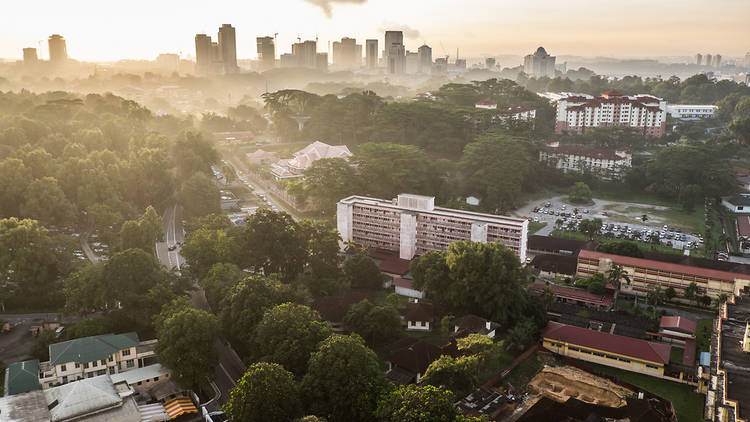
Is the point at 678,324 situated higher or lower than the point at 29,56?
lower

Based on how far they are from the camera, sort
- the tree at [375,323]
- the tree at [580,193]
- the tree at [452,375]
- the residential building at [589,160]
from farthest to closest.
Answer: the residential building at [589,160]
the tree at [580,193]
the tree at [375,323]
the tree at [452,375]

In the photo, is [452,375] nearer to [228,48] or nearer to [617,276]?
[617,276]

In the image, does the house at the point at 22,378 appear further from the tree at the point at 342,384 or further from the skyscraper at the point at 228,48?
the skyscraper at the point at 228,48

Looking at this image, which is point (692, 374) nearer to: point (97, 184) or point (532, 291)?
point (532, 291)

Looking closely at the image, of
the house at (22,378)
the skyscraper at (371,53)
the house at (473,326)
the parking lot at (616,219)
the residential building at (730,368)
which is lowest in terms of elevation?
the parking lot at (616,219)

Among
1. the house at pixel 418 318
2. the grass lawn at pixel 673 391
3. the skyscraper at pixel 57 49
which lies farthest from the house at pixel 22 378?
the skyscraper at pixel 57 49

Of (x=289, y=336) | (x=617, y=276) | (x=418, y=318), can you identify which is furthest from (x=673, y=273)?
(x=289, y=336)

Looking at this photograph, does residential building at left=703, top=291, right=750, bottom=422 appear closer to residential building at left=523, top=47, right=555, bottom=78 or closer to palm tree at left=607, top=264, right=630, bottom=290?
palm tree at left=607, top=264, right=630, bottom=290
